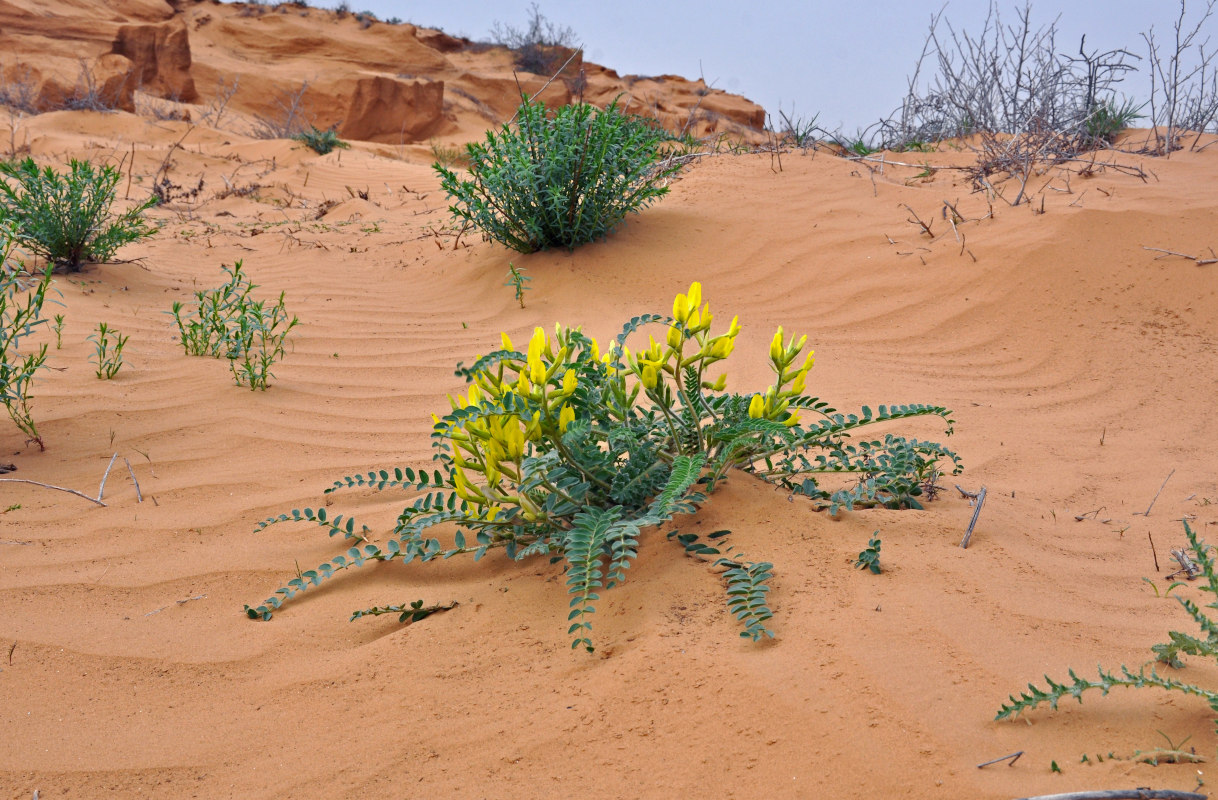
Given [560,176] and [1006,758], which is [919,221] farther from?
[1006,758]

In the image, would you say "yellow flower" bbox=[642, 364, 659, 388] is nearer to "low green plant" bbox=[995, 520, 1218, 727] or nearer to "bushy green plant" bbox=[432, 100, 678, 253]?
"low green plant" bbox=[995, 520, 1218, 727]

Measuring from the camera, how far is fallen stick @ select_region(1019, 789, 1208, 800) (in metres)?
1.16

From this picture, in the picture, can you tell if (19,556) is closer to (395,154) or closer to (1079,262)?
(1079,262)

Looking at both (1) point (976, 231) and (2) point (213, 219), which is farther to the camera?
(2) point (213, 219)

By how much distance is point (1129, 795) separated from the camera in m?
1.17

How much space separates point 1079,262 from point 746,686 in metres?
3.97

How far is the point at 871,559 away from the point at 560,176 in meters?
3.53

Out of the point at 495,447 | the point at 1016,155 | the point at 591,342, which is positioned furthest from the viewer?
the point at 1016,155

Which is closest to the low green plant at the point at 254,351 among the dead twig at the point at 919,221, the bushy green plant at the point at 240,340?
the bushy green plant at the point at 240,340

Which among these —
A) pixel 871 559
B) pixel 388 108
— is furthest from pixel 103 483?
pixel 388 108

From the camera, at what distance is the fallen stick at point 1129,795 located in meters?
1.16

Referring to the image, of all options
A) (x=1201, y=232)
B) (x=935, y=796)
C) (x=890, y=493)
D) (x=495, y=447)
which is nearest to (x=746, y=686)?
(x=935, y=796)

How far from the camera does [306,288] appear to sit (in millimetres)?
5070

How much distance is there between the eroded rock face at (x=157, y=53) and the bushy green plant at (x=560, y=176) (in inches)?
471
